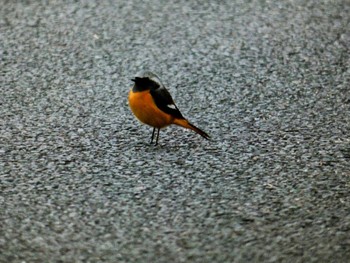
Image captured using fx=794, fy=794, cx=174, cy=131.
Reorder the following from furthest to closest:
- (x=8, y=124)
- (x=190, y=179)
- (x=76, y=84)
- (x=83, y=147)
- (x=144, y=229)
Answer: (x=76, y=84) < (x=8, y=124) < (x=83, y=147) < (x=190, y=179) < (x=144, y=229)

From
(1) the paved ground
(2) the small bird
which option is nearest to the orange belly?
(2) the small bird

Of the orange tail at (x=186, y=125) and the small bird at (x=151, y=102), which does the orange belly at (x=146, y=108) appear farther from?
the orange tail at (x=186, y=125)

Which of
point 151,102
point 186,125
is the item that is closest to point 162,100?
point 151,102

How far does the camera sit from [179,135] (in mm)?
5812

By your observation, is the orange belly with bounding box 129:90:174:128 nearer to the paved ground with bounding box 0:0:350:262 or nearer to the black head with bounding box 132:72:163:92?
the black head with bounding box 132:72:163:92

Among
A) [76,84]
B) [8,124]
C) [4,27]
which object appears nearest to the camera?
[8,124]

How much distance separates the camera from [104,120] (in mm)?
5984

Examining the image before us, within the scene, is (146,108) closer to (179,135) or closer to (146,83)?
(146,83)

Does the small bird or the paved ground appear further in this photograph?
the small bird

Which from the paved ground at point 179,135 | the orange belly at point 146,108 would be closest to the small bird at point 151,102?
the orange belly at point 146,108

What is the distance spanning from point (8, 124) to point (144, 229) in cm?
194

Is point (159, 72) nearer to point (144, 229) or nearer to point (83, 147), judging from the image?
point (83, 147)

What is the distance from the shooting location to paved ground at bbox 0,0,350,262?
4246mm

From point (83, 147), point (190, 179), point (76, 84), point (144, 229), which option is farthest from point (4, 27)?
point (144, 229)
